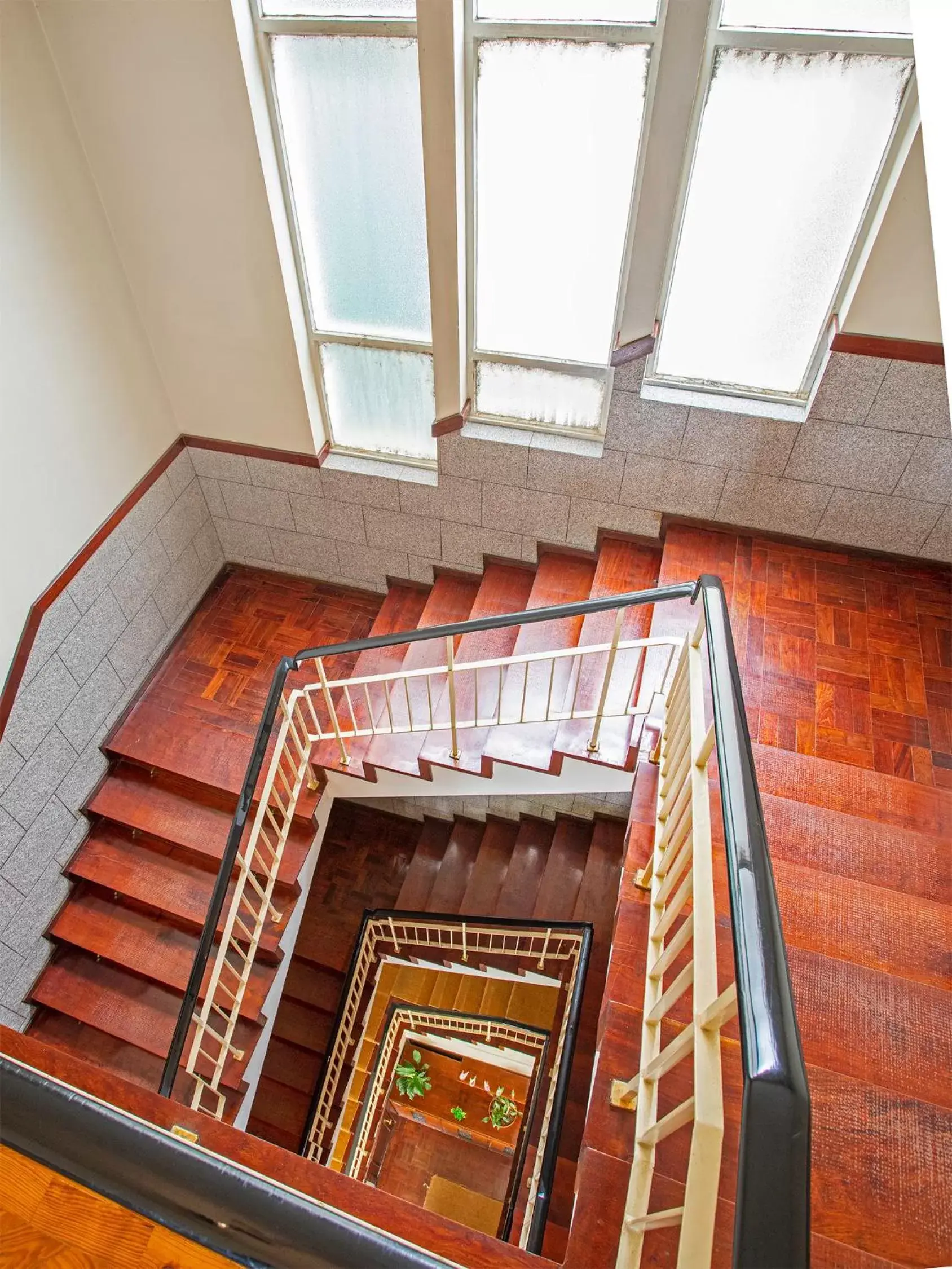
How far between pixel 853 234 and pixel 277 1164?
11.0 ft

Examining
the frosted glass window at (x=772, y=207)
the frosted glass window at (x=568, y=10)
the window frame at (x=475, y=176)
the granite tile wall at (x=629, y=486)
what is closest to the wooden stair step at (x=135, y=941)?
the granite tile wall at (x=629, y=486)

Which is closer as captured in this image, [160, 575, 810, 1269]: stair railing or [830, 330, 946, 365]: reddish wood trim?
[160, 575, 810, 1269]: stair railing

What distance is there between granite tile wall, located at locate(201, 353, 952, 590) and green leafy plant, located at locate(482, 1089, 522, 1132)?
15.1 feet


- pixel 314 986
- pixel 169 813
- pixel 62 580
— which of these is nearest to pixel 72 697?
pixel 62 580

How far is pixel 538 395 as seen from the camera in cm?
351

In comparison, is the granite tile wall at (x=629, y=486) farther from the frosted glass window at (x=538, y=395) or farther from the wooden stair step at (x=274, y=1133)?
the wooden stair step at (x=274, y=1133)

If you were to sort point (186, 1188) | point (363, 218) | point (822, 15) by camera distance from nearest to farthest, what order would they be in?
point (186, 1188), point (822, 15), point (363, 218)

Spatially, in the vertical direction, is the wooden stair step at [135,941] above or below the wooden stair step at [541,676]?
below

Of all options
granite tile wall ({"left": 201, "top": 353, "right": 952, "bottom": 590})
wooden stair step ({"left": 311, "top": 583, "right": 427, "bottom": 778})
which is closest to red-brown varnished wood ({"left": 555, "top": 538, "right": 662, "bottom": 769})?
granite tile wall ({"left": 201, "top": 353, "right": 952, "bottom": 590})

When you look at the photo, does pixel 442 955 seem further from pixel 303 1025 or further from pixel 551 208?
pixel 551 208

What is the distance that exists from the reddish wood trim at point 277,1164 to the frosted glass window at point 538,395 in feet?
10.4

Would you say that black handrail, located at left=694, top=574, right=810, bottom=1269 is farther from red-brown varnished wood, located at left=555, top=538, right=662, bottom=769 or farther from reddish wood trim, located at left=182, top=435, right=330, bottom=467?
reddish wood trim, located at left=182, top=435, right=330, bottom=467

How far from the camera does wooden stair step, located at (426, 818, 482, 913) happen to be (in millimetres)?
4246

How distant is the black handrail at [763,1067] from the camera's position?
70cm
